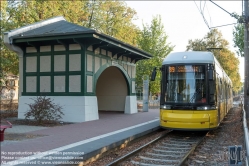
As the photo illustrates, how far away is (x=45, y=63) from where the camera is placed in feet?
55.6

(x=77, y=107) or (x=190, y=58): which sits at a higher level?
(x=190, y=58)

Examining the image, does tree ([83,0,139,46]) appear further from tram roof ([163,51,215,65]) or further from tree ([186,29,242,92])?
tram roof ([163,51,215,65])

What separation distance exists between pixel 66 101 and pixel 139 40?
2173 cm

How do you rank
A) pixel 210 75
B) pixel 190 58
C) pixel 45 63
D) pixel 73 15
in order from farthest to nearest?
pixel 73 15, pixel 45 63, pixel 190 58, pixel 210 75

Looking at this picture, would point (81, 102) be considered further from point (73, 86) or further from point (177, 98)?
point (177, 98)

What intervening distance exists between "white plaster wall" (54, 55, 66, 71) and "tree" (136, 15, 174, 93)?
19.2m

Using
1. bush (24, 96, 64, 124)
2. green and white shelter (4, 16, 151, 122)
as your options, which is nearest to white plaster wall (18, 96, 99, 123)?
green and white shelter (4, 16, 151, 122)

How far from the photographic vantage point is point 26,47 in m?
17.5

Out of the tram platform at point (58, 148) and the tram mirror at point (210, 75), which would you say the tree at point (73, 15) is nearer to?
the tram platform at point (58, 148)

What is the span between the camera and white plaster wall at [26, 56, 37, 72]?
17261mm

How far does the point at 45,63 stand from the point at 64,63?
1.27 metres

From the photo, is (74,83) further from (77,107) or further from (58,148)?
(58,148)

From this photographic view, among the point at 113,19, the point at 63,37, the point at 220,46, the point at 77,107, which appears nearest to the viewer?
the point at 63,37

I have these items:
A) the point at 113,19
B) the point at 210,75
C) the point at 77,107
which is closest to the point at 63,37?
the point at 77,107
